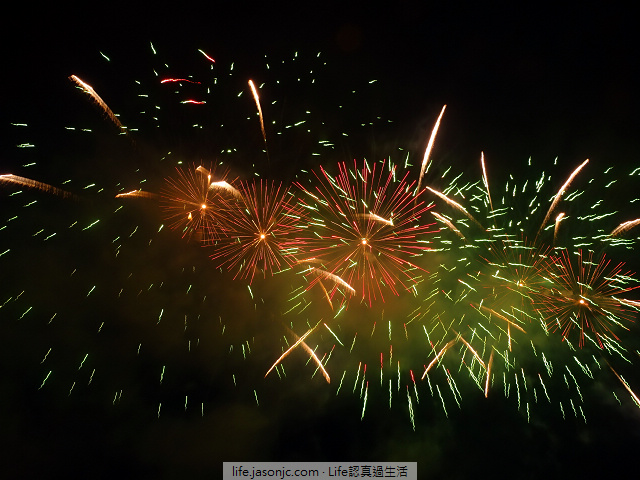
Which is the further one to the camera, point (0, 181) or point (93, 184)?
point (93, 184)

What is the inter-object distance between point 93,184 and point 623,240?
1381 cm

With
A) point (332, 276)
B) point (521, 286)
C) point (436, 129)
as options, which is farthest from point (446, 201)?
point (332, 276)

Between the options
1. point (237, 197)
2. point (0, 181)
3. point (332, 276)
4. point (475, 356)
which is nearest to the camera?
point (0, 181)

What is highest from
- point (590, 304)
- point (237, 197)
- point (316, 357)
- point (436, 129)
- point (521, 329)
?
point (436, 129)

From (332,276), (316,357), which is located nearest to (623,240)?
(332,276)

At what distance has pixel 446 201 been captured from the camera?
9516mm

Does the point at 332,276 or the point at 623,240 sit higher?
the point at 623,240

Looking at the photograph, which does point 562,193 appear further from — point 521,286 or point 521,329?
point 521,329

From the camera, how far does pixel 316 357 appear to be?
33.1 ft

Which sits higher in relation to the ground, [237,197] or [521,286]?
[237,197]

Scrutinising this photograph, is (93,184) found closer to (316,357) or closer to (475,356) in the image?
(316,357)

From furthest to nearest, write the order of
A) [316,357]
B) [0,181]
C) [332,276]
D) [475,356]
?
1. [475,356]
2. [316,357]
3. [332,276]
4. [0,181]

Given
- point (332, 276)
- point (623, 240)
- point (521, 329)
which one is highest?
point (623, 240)

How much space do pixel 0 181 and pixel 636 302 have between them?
15.3m
